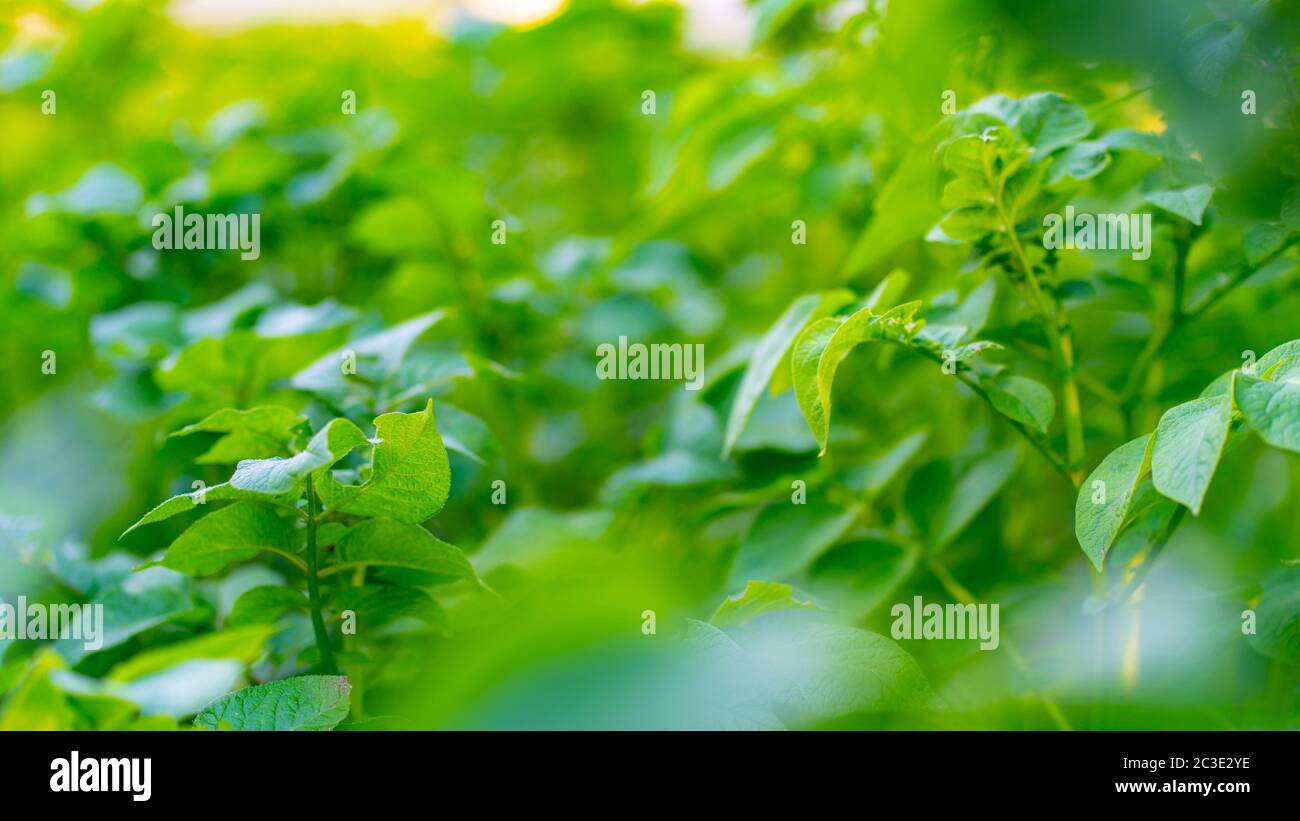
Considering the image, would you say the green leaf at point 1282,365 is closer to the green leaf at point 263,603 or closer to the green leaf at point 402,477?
the green leaf at point 402,477

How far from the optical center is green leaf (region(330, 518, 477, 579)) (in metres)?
0.52

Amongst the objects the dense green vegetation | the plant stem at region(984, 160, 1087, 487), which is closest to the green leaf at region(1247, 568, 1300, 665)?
the dense green vegetation

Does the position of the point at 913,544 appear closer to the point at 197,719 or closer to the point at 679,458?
the point at 679,458

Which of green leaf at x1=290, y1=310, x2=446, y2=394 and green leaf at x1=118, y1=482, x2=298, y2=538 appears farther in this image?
green leaf at x1=290, y1=310, x2=446, y2=394

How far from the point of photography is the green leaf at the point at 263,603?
0.56m

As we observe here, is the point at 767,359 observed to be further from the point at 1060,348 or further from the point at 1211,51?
the point at 1211,51

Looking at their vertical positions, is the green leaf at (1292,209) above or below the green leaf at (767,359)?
above

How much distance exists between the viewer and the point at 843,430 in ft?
2.56

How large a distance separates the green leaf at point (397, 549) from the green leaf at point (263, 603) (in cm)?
5

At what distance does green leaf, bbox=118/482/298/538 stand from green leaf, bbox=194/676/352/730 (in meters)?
0.09

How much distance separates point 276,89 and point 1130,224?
1132mm

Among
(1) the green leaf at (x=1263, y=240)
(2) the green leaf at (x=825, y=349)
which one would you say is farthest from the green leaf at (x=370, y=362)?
(1) the green leaf at (x=1263, y=240)

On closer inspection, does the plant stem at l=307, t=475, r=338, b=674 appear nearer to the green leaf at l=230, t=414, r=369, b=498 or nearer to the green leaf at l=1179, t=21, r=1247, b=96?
the green leaf at l=230, t=414, r=369, b=498

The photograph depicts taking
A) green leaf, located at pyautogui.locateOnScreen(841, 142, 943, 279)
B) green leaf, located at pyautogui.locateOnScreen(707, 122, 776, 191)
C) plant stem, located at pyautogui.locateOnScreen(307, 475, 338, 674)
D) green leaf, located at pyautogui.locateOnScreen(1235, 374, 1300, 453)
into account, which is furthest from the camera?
green leaf, located at pyautogui.locateOnScreen(707, 122, 776, 191)
